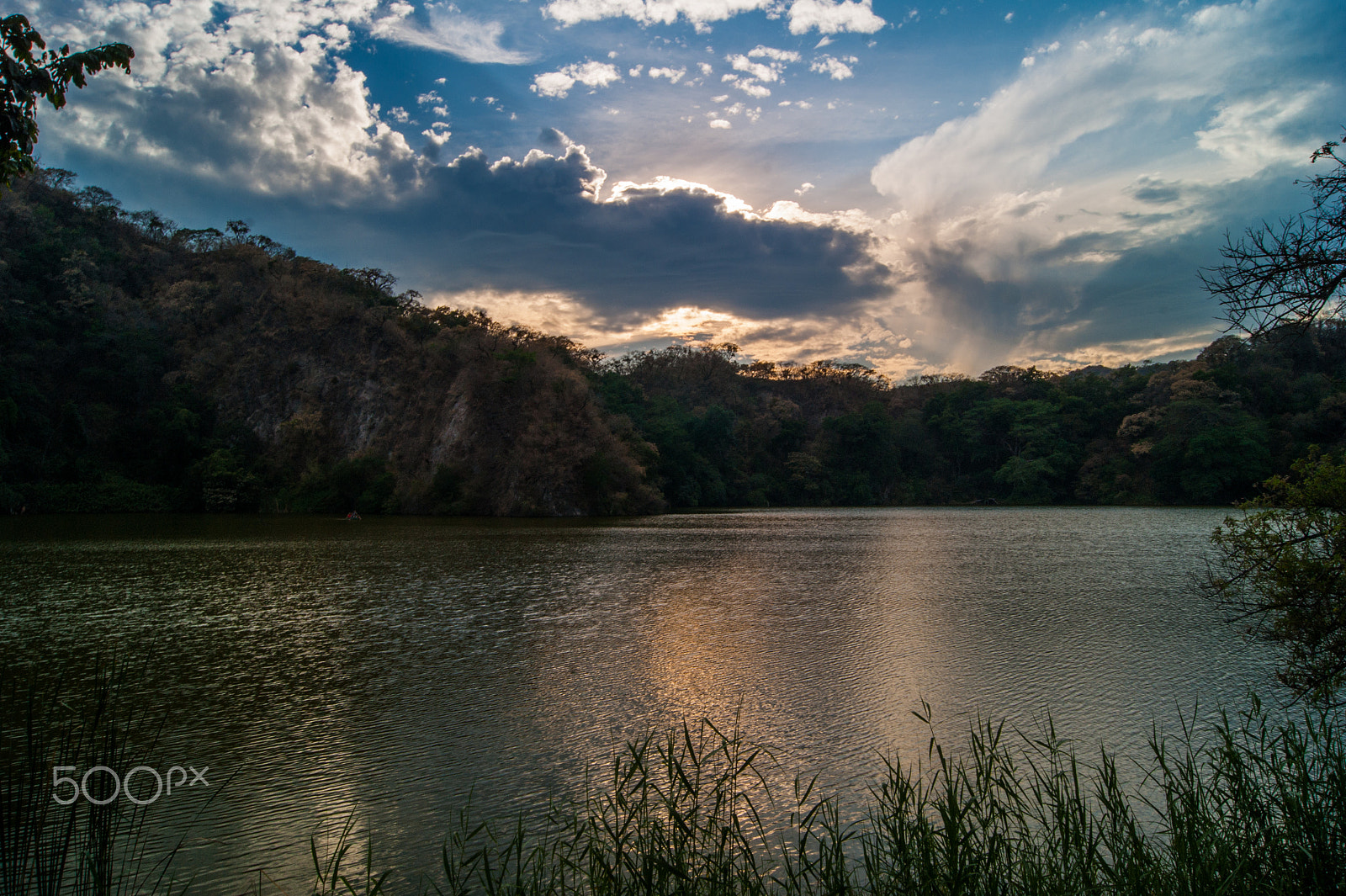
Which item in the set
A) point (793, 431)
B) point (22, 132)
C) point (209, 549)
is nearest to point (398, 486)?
point (209, 549)

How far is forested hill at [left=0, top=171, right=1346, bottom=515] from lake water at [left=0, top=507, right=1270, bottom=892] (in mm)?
27236

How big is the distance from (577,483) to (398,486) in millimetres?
11926

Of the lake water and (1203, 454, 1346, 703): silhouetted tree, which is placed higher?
(1203, 454, 1346, 703): silhouetted tree

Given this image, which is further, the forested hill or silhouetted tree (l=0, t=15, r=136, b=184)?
the forested hill

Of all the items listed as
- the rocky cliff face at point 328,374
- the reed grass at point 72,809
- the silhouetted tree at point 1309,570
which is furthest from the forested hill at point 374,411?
the silhouetted tree at point 1309,570

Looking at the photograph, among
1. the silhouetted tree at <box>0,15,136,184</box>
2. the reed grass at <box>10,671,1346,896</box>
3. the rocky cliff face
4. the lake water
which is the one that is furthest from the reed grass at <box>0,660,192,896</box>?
the rocky cliff face

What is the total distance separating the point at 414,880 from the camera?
4512mm

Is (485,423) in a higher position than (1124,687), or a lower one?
higher

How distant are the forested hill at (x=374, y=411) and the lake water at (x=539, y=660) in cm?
2724

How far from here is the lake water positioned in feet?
19.6

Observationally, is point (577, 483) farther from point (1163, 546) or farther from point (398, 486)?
point (1163, 546)

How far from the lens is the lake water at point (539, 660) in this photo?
596 centimetres

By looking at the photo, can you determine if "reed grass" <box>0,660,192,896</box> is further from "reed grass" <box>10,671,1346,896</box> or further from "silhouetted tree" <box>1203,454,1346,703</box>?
"silhouetted tree" <box>1203,454,1346,703</box>

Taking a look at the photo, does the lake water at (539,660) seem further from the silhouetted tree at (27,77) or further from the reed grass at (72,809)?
the silhouetted tree at (27,77)
